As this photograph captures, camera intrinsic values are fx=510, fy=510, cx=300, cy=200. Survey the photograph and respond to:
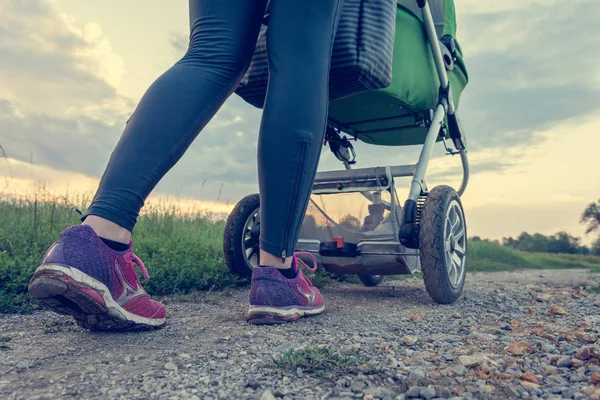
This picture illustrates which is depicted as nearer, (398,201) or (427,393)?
(427,393)

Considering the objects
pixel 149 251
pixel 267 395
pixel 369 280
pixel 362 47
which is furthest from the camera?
pixel 369 280

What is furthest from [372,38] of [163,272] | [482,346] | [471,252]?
[471,252]

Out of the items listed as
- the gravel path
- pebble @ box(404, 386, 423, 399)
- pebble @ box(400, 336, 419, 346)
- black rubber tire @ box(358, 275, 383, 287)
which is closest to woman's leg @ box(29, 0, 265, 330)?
the gravel path

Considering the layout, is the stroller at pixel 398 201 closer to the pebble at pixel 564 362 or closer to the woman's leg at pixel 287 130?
the woman's leg at pixel 287 130

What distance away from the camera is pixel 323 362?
1.21m

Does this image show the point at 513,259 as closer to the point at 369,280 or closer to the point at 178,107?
the point at 369,280

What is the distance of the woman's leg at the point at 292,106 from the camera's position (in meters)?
1.61

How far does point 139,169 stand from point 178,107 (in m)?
0.23

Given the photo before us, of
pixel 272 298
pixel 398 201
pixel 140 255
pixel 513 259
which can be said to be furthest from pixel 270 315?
pixel 513 259

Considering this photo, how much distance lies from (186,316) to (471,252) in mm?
6619

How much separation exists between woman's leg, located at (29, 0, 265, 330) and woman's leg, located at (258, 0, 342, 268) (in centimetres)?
15

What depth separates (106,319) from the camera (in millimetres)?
1534

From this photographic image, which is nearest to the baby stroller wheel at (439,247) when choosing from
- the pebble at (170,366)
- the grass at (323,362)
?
the grass at (323,362)

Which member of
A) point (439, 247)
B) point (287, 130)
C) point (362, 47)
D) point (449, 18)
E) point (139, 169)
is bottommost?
point (439, 247)
